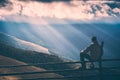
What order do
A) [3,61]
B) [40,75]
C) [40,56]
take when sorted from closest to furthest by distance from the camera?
[40,75], [3,61], [40,56]

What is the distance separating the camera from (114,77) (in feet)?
63.4

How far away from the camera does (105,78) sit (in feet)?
63.1

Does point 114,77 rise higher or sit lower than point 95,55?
lower

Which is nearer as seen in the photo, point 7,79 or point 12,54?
point 7,79

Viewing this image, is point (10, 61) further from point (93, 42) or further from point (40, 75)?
point (93, 42)

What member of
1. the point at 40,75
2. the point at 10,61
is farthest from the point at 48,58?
the point at 40,75

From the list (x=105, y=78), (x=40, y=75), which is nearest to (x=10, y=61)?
(x=40, y=75)

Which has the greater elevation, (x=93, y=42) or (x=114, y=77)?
(x=93, y=42)

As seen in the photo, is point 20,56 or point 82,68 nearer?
point 82,68

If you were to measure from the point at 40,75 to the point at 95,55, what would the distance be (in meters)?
4.82

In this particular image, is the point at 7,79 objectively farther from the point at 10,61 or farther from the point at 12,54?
the point at 12,54

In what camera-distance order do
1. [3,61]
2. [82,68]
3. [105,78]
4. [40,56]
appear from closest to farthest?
[82,68], [105,78], [3,61], [40,56]

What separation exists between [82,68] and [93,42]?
1.51 meters

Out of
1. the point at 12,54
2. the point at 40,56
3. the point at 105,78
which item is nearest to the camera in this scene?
the point at 105,78
